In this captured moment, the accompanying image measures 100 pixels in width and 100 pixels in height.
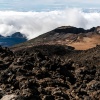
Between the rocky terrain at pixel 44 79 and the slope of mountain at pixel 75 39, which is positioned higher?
the rocky terrain at pixel 44 79

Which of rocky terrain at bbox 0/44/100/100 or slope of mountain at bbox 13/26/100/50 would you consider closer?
rocky terrain at bbox 0/44/100/100

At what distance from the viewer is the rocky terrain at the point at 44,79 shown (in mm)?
31531

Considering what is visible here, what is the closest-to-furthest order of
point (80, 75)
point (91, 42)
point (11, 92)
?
point (11, 92)
point (80, 75)
point (91, 42)

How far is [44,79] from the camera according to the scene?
1405 inches

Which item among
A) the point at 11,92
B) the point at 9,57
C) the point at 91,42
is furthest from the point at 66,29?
the point at 11,92

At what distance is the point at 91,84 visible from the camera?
35.3 meters

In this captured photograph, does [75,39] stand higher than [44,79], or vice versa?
[44,79]

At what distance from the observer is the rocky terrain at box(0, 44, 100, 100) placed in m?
31.5

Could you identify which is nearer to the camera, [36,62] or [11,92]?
[11,92]

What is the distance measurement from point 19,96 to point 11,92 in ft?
7.20

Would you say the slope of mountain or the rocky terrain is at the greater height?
the rocky terrain

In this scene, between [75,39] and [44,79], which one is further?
[75,39]

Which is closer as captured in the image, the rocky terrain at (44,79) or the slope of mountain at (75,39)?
the rocky terrain at (44,79)

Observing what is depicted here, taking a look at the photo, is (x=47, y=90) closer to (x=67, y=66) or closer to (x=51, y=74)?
(x=51, y=74)
